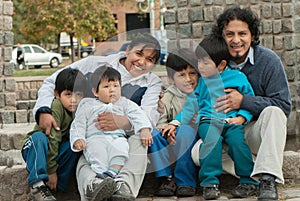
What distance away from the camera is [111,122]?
4488mm

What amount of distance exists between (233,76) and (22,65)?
24.5m

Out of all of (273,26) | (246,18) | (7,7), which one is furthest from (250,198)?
(7,7)

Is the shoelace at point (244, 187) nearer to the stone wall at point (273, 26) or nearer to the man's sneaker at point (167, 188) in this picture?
the man's sneaker at point (167, 188)

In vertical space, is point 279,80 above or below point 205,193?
above

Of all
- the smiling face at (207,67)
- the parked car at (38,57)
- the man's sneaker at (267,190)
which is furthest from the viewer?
the parked car at (38,57)

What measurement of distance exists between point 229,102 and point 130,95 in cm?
74

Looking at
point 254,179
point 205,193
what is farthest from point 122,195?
point 254,179

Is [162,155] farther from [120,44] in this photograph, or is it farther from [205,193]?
[120,44]

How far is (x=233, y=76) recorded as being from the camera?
15.2ft

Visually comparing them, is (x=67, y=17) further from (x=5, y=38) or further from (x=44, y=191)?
(x=44, y=191)

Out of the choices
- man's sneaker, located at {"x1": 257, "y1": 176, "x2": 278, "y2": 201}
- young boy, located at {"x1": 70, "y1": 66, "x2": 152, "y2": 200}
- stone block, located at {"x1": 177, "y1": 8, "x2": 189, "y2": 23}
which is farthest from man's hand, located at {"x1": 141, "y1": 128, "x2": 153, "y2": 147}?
stone block, located at {"x1": 177, "y1": 8, "x2": 189, "y2": 23}

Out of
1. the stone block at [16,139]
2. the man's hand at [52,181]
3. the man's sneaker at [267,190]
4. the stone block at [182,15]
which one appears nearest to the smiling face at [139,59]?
the man's hand at [52,181]

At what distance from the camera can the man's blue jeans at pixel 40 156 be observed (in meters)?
4.35

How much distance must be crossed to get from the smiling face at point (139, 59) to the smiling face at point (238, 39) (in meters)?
0.58
